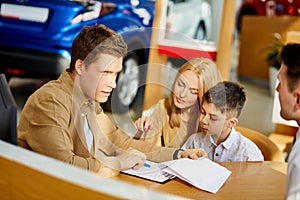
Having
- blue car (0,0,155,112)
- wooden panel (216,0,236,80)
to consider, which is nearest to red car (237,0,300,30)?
wooden panel (216,0,236,80)

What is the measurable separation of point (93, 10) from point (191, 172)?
1.50 metres

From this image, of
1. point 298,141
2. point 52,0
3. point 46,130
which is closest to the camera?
point 298,141

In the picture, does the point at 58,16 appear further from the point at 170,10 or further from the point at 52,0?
→ the point at 170,10

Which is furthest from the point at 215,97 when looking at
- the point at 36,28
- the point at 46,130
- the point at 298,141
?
the point at 36,28

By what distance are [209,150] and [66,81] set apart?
628 millimetres

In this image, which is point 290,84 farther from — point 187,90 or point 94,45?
point 94,45

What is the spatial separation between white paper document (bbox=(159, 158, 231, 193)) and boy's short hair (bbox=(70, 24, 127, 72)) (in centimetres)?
42

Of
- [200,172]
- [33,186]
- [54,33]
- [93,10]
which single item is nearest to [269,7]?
[54,33]

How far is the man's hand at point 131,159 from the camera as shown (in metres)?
1.56

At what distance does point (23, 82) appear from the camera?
11.6ft

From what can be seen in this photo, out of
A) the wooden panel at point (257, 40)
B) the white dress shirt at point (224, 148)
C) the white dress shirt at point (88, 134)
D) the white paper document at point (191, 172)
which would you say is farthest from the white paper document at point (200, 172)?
the wooden panel at point (257, 40)

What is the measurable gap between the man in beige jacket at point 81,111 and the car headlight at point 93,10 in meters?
1.04

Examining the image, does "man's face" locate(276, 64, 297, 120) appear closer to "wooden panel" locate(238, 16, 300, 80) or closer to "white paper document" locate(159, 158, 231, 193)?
"white paper document" locate(159, 158, 231, 193)

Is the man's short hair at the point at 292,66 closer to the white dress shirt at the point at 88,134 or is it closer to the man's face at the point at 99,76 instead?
the man's face at the point at 99,76
